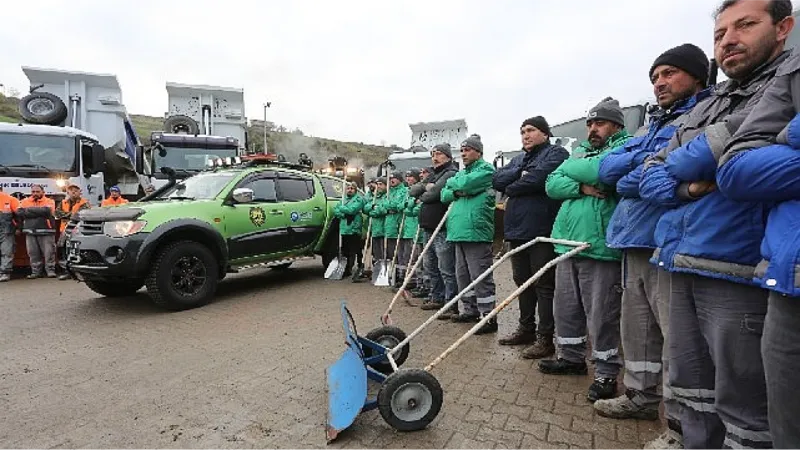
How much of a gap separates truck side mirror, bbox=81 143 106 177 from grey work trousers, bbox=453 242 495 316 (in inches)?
309

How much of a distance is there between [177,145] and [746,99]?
11.9m

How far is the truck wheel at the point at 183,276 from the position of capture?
17.8 feet

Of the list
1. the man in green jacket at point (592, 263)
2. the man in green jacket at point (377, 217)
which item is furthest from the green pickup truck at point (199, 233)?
the man in green jacket at point (592, 263)

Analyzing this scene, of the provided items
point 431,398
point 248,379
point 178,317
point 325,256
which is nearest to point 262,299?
point 178,317

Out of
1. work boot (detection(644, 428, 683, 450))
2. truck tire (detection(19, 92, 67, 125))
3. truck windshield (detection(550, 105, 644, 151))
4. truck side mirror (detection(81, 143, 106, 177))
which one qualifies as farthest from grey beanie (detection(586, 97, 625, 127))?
truck tire (detection(19, 92, 67, 125))

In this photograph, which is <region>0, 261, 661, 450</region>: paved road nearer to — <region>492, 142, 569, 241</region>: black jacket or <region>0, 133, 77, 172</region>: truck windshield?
<region>492, 142, 569, 241</region>: black jacket

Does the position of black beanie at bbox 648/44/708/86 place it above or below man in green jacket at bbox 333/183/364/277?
above

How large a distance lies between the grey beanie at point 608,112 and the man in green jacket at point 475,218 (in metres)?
1.52

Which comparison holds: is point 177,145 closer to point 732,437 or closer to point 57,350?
point 57,350

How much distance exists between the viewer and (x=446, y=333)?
4.66 meters

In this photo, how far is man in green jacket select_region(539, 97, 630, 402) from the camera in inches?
117

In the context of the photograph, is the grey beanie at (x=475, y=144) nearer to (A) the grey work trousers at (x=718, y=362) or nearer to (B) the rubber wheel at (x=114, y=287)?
(A) the grey work trousers at (x=718, y=362)

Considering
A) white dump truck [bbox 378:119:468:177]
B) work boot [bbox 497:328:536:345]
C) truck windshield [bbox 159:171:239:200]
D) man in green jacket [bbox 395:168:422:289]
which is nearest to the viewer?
work boot [bbox 497:328:536:345]

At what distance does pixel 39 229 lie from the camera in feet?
26.3
